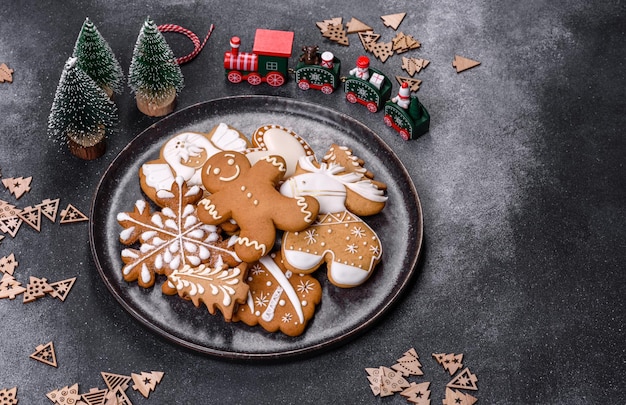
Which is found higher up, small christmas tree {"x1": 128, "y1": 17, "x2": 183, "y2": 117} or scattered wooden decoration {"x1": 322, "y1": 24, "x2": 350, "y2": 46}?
small christmas tree {"x1": 128, "y1": 17, "x2": 183, "y2": 117}

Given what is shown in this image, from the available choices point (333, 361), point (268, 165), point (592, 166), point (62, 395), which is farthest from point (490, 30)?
point (62, 395)

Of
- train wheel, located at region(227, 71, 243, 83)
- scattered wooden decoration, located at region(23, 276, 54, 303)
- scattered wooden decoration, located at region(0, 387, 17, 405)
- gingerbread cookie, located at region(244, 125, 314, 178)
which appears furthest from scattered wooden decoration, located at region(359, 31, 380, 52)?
scattered wooden decoration, located at region(0, 387, 17, 405)

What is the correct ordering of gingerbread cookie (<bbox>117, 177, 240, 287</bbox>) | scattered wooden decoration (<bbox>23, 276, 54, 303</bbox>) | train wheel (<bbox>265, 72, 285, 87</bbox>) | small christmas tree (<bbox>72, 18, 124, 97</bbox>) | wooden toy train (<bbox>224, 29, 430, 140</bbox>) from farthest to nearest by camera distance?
train wheel (<bbox>265, 72, 285, 87</bbox>), wooden toy train (<bbox>224, 29, 430, 140</bbox>), small christmas tree (<bbox>72, 18, 124, 97</bbox>), scattered wooden decoration (<bbox>23, 276, 54, 303</bbox>), gingerbread cookie (<bbox>117, 177, 240, 287</bbox>)

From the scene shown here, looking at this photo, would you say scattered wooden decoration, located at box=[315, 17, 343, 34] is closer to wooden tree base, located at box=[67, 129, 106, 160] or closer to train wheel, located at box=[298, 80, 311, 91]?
train wheel, located at box=[298, 80, 311, 91]

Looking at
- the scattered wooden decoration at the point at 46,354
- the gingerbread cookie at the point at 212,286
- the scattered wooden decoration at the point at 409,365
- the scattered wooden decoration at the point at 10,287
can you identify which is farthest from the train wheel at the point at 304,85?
the scattered wooden decoration at the point at 46,354

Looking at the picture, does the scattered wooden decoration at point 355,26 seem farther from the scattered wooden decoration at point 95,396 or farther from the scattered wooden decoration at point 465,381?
the scattered wooden decoration at point 95,396

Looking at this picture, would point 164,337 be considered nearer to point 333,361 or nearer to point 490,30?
point 333,361
